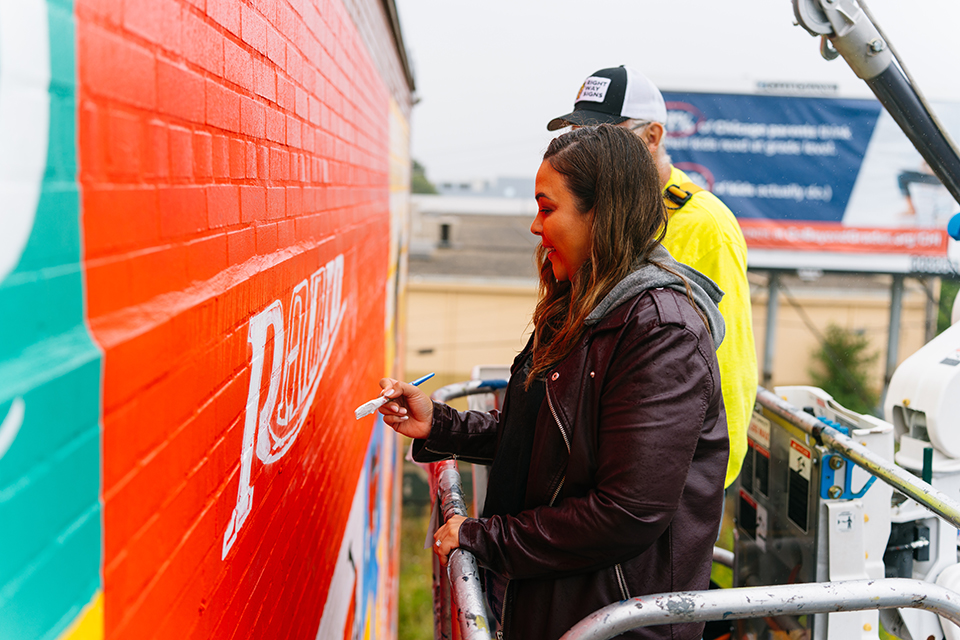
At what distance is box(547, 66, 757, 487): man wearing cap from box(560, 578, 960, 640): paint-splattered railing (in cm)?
82

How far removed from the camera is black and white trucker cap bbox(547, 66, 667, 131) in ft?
9.03

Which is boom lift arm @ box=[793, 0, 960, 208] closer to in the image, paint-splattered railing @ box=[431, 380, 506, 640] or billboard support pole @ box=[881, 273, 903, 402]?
paint-splattered railing @ box=[431, 380, 506, 640]

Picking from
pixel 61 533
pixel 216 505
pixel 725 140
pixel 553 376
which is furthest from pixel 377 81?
pixel 725 140

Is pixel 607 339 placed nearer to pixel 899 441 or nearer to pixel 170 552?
pixel 170 552

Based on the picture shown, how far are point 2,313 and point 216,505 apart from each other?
2.48 ft

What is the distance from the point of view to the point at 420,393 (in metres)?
2.29

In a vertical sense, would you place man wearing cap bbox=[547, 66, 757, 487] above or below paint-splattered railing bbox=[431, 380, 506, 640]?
above

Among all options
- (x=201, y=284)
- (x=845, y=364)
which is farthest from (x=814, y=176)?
(x=845, y=364)

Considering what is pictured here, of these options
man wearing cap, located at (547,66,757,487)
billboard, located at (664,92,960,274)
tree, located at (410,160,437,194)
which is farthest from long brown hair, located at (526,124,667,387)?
tree, located at (410,160,437,194)

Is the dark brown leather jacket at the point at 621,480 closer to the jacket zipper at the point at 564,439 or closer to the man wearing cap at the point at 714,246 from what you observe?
the jacket zipper at the point at 564,439

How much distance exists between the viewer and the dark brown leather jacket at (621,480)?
5.37 ft

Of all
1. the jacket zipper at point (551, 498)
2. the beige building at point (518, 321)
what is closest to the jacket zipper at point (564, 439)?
the jacket zipper at point (551, 498)

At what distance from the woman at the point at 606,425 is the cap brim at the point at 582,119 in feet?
2.75

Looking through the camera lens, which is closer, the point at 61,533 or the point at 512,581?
the point at 61,533
